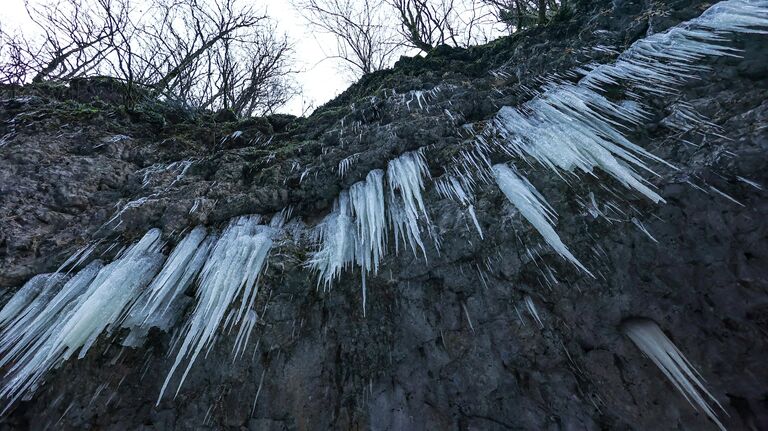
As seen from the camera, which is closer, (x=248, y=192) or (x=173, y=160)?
(x=248, y=192)

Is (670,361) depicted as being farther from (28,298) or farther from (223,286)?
(28,298)

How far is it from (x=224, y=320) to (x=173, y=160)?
7.51 ft

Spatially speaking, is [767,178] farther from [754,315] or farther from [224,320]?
Answer: [224,320]

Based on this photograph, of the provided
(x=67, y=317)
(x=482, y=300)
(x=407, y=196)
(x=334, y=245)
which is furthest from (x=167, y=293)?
(x=482, y=300)

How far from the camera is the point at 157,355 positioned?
211 cm

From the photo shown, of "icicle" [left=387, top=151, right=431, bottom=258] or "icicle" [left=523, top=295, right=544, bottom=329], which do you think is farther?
"icicle" [left=387, top=151, right=431, bottom=258]

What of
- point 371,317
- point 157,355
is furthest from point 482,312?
point 157,355

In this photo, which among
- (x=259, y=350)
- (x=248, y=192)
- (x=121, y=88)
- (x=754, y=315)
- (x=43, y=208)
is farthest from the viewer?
(x=121, y=88)

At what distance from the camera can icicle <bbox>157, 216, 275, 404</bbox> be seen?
6.81 ft

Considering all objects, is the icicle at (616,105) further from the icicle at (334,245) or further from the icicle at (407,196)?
the icicle at (334,245)

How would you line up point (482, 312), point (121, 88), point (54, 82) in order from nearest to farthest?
point (482, 312) → point (54, 82) → point (121, 88)

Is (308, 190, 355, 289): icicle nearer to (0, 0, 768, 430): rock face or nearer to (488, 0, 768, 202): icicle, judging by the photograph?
(0, 0, 768, 430): rock face

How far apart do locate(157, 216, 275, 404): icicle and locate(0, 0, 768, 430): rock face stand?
86 millimetres

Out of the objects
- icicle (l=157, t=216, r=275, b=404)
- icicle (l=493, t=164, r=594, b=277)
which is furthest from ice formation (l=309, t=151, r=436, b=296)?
icicle (l=493, t=164, r=594, b=277)
